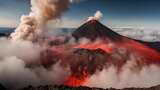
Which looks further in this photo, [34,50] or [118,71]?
[118,71]

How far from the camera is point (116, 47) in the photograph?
154 meters

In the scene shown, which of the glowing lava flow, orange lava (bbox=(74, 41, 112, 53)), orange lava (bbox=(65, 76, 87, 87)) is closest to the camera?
orange lava (bbox=(65, 76, 87, 87))

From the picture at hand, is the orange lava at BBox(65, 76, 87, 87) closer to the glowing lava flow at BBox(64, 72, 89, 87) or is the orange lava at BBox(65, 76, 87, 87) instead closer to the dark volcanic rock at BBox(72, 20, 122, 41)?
the glowing lava flow at BBox(64, 72, 89, 87)

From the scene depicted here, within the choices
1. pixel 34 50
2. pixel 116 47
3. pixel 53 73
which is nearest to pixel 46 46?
pixel 34 50

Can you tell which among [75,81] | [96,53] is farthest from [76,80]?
[96,53]

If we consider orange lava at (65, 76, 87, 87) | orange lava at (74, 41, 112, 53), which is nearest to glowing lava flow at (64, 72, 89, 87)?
orange lava at (65, 76, 87, 87)

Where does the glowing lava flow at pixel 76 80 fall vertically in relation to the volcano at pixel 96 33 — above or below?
below

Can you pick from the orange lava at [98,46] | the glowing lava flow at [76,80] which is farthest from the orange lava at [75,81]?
the orange lava at [98,46]

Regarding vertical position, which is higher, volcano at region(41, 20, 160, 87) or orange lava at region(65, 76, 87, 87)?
volcano at region(41, 20, 160, 87)

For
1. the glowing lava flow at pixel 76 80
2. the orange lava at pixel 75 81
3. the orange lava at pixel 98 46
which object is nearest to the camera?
the orange lava at pixel 75 81

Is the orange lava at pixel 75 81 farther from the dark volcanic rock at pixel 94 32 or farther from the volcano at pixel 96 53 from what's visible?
the dark volcanic rock at pixel 94 32

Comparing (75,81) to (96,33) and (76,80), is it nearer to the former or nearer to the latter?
(76,80)

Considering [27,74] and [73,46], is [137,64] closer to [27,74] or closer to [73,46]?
[73,46]

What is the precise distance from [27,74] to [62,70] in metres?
10.8
